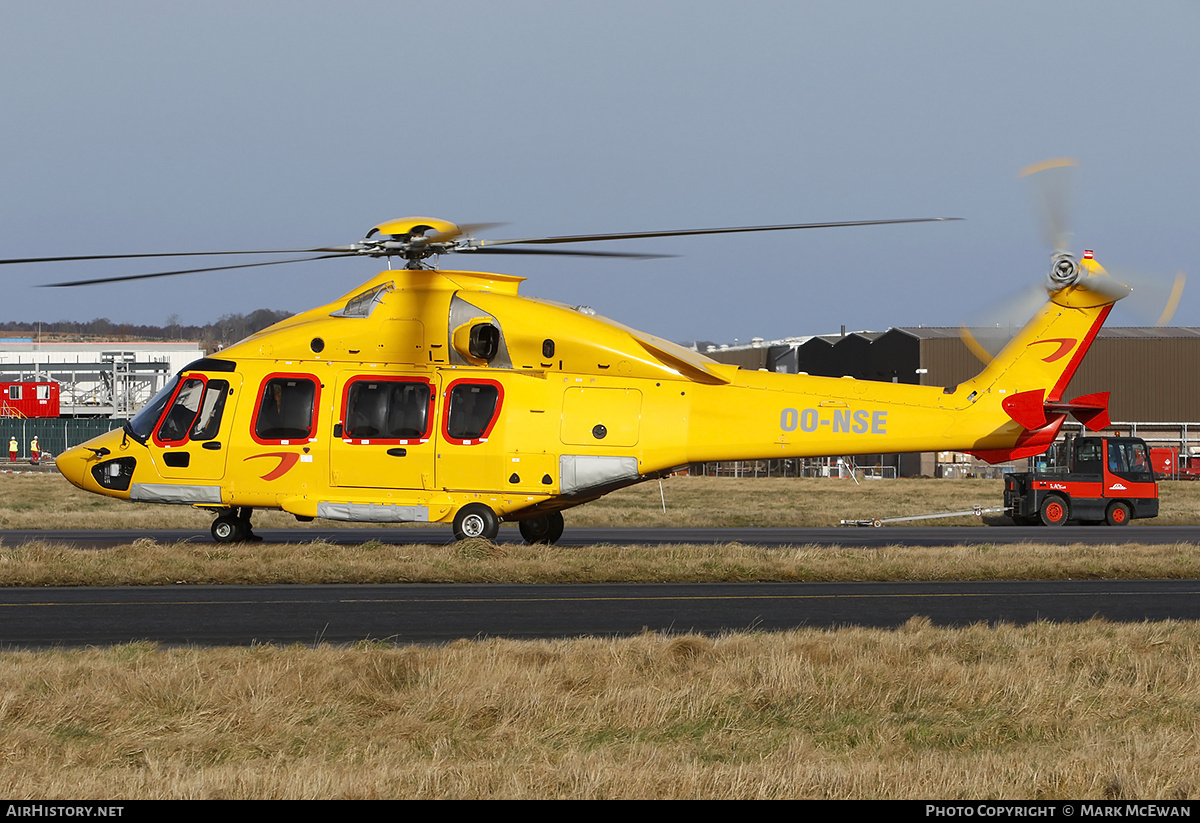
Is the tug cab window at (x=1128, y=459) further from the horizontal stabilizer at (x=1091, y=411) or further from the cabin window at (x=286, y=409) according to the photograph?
the cabin window at (x=286, y=409)

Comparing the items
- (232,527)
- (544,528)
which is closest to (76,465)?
(232,527)

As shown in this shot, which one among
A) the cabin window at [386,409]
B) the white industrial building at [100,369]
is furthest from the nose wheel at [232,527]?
the white industrial building at [100,369]

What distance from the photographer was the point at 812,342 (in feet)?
310

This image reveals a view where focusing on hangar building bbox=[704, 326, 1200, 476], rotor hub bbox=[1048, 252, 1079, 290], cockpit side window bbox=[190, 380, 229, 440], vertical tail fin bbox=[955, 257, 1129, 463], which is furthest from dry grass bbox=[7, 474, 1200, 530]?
hangar building bbox=[704, 326, 1200, 476]


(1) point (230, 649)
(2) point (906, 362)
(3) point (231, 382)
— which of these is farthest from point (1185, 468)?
(1) point (230, 649)

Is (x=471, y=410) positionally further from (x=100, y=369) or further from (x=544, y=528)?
(x=100, y=369)

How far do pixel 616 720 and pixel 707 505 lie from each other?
33.0 m

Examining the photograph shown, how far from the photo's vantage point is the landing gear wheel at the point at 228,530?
21516 millimetres

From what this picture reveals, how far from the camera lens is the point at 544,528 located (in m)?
22.7

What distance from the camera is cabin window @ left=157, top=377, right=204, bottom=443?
69.1 feet

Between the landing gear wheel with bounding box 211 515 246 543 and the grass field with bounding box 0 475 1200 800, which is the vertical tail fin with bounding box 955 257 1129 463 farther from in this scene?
the landing gear wheel with bounding box 211 515 246 543

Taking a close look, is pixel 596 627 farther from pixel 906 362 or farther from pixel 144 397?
pixel 144 397

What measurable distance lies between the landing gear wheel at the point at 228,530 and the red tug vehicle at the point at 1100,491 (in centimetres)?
2147

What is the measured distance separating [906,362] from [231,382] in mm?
65719
